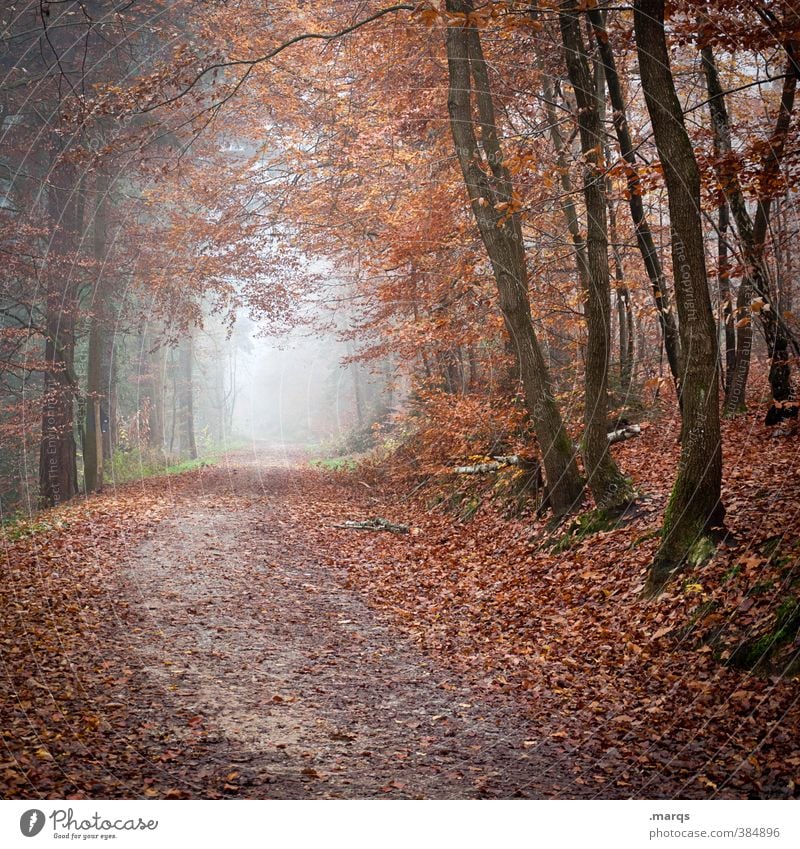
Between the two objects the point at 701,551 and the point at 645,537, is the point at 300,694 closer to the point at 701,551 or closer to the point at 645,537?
the point at 701,551

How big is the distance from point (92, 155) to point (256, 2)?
540cm

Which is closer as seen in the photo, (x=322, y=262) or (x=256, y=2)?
(x=256, y=2)

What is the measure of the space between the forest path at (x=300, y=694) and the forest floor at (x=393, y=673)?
0.02 metres

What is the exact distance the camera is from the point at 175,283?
1599cm

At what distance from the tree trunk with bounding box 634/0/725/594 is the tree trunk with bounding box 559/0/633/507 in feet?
6.21

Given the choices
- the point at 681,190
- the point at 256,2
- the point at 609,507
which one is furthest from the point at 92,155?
the point at 609,507

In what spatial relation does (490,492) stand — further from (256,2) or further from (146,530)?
(256,2)

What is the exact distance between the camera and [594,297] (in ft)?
28.4

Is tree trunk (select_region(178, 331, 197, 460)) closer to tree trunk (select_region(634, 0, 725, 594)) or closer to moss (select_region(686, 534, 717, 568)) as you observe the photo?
tree trunk (select_region(634, 0, 725, 594))

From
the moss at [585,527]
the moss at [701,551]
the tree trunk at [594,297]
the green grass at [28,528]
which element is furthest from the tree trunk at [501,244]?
the green grass at [28,528]

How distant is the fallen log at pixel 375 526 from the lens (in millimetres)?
12656

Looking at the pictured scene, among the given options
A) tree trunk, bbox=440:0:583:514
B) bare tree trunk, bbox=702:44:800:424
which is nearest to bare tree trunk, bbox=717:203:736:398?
bare tree trunk, bbox=702:44:800:424

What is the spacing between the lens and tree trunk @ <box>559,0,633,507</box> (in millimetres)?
8641
